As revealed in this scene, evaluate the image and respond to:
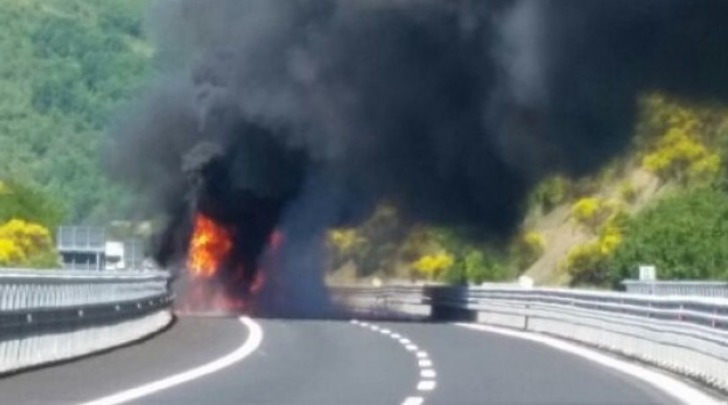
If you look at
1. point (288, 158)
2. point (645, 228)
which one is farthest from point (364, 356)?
point (645, 228)

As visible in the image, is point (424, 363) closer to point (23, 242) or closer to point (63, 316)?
point (63, 316)

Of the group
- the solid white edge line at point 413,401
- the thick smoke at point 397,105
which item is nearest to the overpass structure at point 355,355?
the solid white edge line at point 413,401

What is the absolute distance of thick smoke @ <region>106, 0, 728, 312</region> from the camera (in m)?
61.2

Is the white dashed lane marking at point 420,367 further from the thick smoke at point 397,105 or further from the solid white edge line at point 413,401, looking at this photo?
the thick smoke at point 397,105

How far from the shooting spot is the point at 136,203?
73.8 metres

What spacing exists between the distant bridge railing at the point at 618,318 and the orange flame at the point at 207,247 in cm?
784

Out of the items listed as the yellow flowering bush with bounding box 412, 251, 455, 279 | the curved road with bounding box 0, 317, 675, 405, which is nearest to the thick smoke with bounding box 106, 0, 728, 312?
the curved road with bounding box 0, 317, 675, 405

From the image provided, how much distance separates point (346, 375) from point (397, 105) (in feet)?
129

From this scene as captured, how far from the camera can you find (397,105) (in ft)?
213

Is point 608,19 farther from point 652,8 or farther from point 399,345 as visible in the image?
point 399,345

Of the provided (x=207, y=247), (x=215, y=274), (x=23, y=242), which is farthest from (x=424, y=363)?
(x=23, y=242)

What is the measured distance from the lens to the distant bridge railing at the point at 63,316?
2644 cm

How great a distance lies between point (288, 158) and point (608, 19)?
11953 millimetres

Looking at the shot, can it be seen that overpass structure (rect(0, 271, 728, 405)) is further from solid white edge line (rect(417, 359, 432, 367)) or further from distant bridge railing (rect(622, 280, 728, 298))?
distant bridge railing (rect(622, 280, 728, 298))
